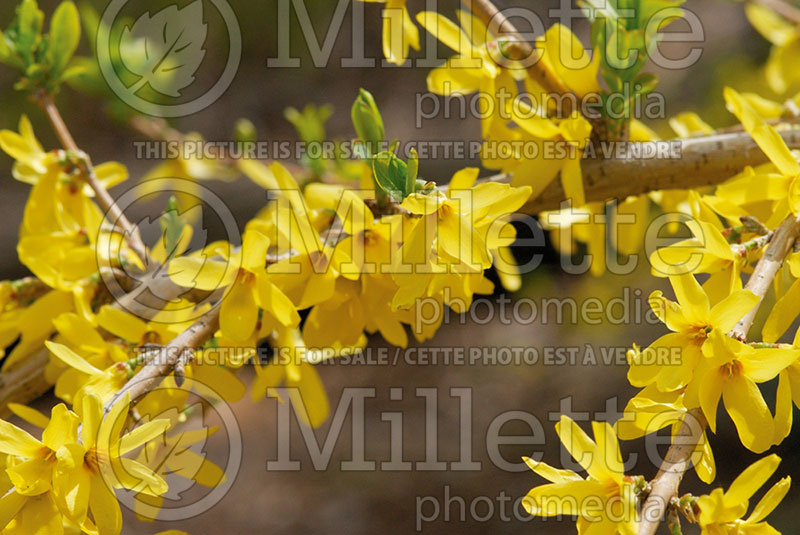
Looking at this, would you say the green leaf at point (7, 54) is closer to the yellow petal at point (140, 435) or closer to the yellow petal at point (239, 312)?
the yellow petal at point (239, 312)

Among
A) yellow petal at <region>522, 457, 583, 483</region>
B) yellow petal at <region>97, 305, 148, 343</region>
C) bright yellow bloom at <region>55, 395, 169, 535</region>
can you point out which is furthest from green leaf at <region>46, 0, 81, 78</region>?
yellow petal at <region>522, 457, 583, 483</region>

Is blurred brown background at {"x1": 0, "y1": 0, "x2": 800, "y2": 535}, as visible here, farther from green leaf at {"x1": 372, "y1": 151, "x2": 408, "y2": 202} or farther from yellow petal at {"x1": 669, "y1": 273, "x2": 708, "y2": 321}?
green leaf at {"x1": 372, "y1": 151, "x2": 408, "y2": 202}

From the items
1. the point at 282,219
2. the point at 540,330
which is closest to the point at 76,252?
the point at 282,219

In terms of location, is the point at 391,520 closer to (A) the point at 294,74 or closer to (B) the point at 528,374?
(B) the point at 528,374

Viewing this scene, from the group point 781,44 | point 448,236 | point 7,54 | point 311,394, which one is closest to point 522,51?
point 448,236

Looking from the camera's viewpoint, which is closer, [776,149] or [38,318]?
[776,149]

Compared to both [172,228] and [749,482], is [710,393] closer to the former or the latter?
[749,482]
